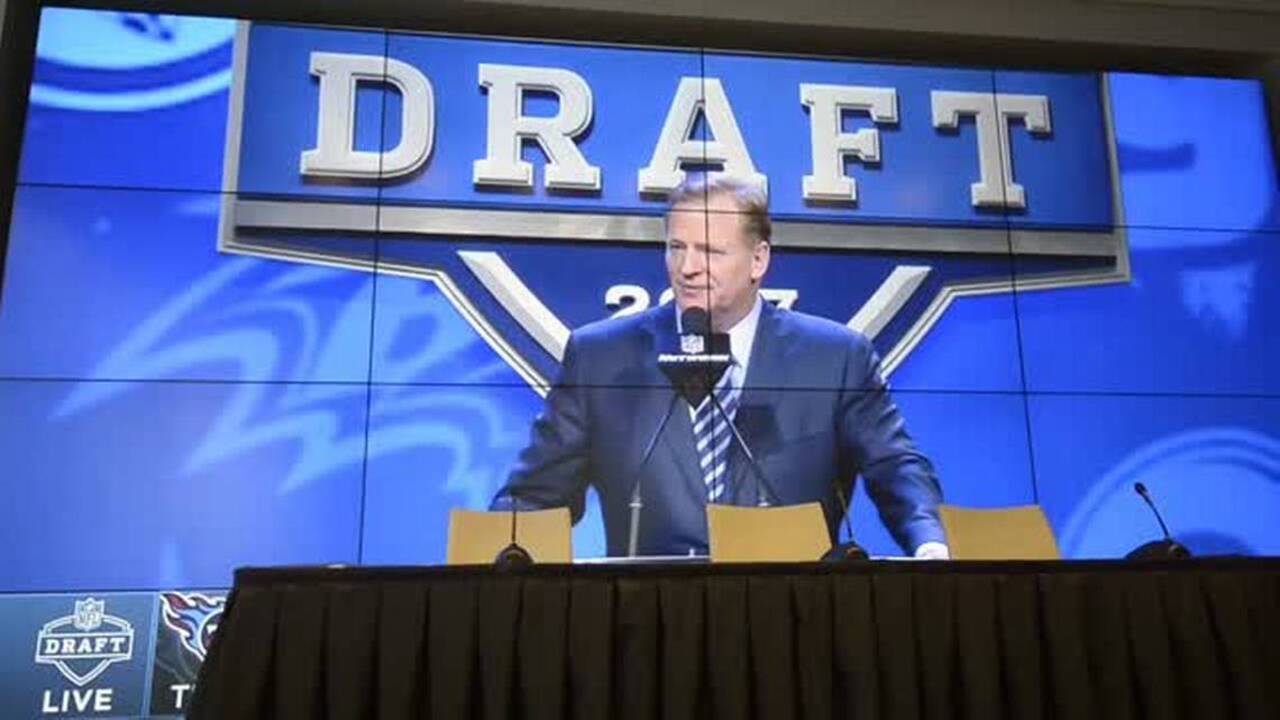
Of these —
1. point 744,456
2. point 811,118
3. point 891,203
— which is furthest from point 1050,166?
point 744,456

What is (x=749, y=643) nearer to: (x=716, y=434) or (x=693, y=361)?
(x=716, y=434)

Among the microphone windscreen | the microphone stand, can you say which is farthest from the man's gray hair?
the microphone stand

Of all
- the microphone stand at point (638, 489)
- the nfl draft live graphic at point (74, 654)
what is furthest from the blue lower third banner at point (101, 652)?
the microphone stand at point (638, 489)

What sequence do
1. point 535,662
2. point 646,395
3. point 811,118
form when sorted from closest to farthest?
point 535,662, point 646,395, point 811,118

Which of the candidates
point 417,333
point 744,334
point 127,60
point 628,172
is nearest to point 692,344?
A: point 744,334

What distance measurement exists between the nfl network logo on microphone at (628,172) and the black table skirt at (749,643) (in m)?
2.31

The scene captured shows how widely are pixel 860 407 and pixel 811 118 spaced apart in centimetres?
131

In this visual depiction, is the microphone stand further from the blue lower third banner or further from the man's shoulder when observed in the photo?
the blue lower third banner

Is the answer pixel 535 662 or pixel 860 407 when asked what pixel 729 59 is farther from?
pixel 535 662

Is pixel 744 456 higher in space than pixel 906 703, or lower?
higher

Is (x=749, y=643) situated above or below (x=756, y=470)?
below

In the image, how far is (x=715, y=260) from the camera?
5.19m

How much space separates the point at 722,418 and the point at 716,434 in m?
0.07

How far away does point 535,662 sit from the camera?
105 inches
